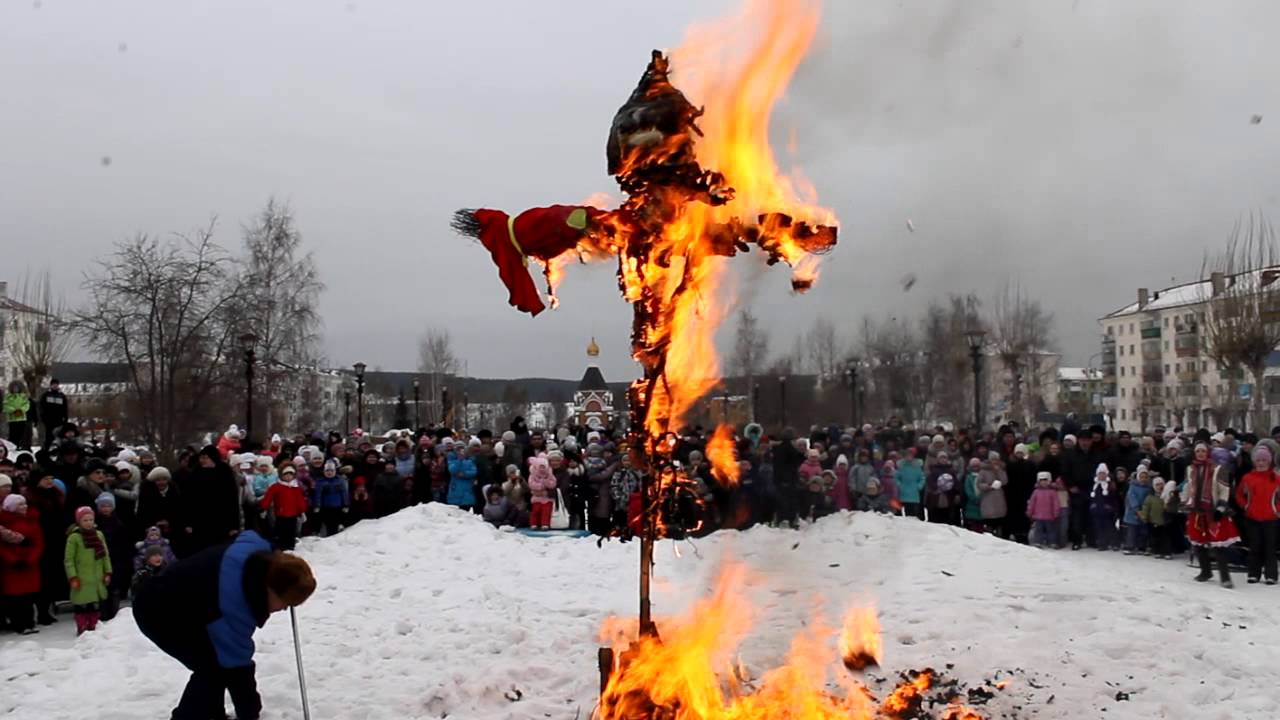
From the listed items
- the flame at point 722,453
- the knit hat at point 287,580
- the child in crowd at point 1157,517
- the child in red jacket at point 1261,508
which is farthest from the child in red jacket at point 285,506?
the child in red jacket at point 1261,508

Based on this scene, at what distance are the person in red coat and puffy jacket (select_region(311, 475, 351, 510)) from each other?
4.35 m

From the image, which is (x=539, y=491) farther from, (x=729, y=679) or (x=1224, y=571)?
(x=1224, y=571)

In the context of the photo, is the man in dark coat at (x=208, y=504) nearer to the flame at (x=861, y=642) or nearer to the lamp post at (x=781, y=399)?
the flame at (x=861, y=642)

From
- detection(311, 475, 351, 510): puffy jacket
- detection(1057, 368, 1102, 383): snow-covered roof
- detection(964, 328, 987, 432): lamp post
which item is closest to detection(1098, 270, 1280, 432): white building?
detection(1057, 368, 1102, 383): snow-covered roof

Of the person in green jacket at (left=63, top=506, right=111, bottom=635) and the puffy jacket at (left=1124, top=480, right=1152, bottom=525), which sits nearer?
the person in green jacket at (left=63, top=506, right=111, bottom=635)

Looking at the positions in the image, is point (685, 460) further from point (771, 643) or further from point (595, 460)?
point (771, 643)

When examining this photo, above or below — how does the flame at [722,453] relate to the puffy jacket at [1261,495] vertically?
above

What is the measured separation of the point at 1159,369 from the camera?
231ft

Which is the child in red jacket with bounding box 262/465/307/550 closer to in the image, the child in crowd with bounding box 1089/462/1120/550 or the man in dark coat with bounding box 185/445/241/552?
the man in dark coat with bounding box 185/445/241/552

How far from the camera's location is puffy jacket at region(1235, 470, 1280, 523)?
11492 mm

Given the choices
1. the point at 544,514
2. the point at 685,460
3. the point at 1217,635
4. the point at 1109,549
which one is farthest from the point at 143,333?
the point at 1217,635

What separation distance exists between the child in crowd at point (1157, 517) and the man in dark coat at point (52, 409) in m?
18.1

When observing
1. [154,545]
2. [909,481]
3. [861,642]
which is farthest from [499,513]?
[861,642]

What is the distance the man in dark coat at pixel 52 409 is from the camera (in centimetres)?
1842
